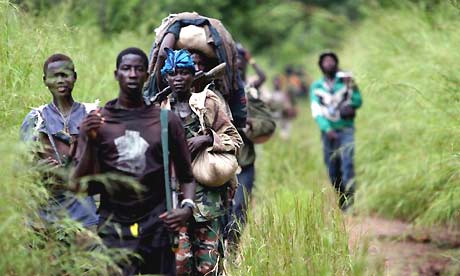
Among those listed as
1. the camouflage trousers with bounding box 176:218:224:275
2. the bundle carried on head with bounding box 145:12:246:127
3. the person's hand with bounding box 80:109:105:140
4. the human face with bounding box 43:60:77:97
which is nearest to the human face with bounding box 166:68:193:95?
the bundle carried on head with bounding box 145:12:246:127

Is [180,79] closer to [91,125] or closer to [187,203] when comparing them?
[187,203]

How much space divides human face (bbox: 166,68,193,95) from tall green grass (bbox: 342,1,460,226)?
2228 millimetres

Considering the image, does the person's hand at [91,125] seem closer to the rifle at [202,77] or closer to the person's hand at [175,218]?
the person's hand at [175,218]

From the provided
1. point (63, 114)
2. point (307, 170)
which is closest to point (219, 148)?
point (63, 114)

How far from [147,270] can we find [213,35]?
2488 mm

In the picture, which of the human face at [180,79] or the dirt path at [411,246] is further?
the dirt path at [411,246]

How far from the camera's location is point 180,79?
711 centimetres

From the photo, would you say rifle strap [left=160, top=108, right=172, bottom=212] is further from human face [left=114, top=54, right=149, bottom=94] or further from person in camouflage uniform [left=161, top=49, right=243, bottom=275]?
person in camouflage uniform [left=161, top=49, right=243, bottom=275]

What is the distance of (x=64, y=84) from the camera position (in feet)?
22.8

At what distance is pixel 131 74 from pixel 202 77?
1.78 meters

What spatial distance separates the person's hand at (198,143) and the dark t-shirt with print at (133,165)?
46.2 inches

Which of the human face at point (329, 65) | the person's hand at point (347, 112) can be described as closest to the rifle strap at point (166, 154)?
the person's hand at point (347, 112)

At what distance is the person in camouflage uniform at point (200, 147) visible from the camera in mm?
7105

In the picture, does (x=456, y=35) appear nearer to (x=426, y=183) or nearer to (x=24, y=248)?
(x=426, y=183)
